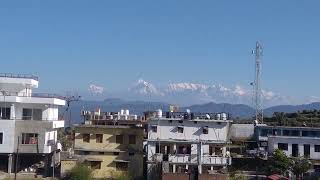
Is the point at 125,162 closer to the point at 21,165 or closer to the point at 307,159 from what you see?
the point at 21,165

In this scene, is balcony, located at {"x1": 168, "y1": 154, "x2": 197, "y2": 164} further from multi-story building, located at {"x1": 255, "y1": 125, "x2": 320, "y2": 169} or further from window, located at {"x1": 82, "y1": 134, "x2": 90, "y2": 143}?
multi-story building, located at {"x1": 255, "y1": 125, "x2": 320, "y2": 169}

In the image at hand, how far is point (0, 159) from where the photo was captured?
52312mm

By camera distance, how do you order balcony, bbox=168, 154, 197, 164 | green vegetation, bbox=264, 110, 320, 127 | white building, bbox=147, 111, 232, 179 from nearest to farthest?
1. balcony, bbox=168, 154, 197, 164
2. white building, bbox=147, 111, 232, 179
3. green vegetation, bbox=264, 110, 320, 127

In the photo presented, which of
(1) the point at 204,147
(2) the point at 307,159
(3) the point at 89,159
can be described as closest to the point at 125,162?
(3) the point at 89,159

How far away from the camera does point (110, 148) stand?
5241 cm

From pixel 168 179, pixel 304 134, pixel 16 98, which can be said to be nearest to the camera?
pixel 168 179

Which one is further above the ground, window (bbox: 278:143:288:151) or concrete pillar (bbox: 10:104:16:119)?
concrete pillar (bbox: 10:104:16:119)

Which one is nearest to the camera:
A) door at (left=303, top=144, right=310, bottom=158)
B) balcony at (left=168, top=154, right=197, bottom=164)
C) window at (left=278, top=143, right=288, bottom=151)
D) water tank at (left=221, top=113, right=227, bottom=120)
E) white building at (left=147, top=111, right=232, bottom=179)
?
balcony at (left=168, top=154, right=197, bottom=164)

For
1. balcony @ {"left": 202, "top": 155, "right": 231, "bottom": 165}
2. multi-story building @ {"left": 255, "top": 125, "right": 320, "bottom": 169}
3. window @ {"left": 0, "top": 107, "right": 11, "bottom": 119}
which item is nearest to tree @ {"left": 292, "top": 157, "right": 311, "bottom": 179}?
multi-story building @ {"left": 255, "top": 125, "right": 320, "bottom": 169}

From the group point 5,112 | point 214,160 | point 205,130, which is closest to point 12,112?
point 5,112

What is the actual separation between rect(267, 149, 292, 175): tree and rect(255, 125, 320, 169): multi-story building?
3.56m

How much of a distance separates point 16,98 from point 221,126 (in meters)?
19.1

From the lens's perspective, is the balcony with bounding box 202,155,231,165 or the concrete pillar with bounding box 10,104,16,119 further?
the concrete pillar with bounding box 10,104,16,119

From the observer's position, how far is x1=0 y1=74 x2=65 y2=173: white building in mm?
51062
